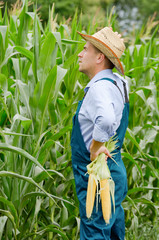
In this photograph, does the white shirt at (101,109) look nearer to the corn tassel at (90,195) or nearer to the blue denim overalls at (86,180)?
the blue denim overalls at (86,180)

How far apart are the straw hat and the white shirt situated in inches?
3.3

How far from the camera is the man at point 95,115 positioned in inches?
75.9

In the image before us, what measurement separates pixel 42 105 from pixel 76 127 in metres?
0.39

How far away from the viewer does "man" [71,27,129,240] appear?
193 centimetres

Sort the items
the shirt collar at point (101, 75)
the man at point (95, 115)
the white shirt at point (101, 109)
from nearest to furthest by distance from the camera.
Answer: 1. the white shirt at point (101, 109)
2. the man at point (95, 115)
3. the shirt collar at point (101, 75)

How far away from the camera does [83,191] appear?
209 cm

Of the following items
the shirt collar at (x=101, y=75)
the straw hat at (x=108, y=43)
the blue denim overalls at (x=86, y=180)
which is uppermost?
the straw hat at (x=108, y=43)

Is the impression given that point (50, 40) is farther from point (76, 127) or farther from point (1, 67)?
point (76, 127)

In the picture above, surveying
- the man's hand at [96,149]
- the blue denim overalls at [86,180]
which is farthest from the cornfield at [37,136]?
the man's hand at [96,149]

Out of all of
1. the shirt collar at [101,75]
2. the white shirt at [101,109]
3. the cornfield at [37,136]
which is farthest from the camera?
the cornfield at [37,136]

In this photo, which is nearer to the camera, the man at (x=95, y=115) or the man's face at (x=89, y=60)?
the man at (x=95, y=115)

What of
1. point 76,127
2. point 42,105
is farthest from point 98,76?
point 42,105

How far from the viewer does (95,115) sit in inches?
73.9

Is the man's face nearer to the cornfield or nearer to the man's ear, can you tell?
the man's ear
